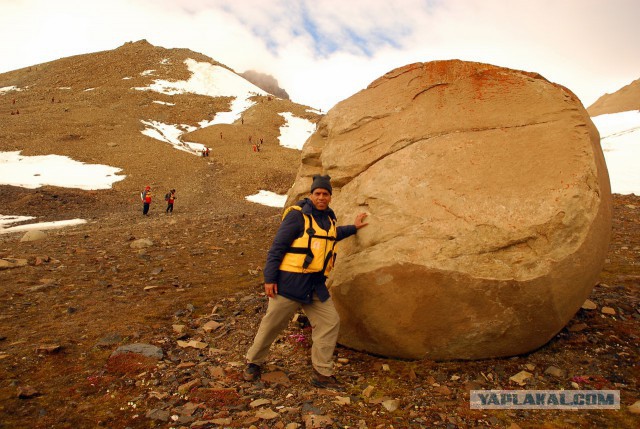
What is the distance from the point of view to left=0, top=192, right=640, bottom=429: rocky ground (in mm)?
4574

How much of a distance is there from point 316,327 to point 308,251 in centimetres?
110

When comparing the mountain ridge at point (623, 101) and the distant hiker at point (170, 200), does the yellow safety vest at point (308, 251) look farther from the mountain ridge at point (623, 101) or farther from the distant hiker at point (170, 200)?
the mountain ridge at point (623, 101)

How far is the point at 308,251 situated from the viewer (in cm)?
515

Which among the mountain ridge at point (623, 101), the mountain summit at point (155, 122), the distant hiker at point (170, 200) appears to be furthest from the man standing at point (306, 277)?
the mountain ridge at point (623, 101)

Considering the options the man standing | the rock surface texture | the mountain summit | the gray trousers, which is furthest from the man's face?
the mountain summit

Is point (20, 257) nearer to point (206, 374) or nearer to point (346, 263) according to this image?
point (206, 374)

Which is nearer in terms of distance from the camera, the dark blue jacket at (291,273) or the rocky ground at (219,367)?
the rocky ground at (219,367)

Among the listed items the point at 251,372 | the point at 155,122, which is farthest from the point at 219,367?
the point at 155,122

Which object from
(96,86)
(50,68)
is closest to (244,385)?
(96,86)

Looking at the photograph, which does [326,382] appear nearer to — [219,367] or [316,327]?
[316,327]

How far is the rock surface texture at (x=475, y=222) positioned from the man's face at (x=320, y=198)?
940mm

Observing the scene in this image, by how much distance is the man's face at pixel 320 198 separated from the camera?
17.4ft

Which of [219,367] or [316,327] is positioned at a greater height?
[316,327]

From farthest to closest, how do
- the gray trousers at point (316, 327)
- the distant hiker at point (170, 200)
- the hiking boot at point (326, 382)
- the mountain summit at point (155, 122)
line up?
1. the mountain summit at point (155, 122)
2. the distant hiker at point (170, 200)
3. the gray trousers at point (316, 327)
4. the hiking boot at point (326, 382)
